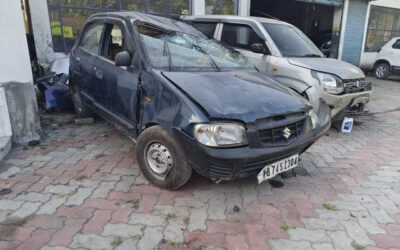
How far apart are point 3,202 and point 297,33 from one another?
5.49 m

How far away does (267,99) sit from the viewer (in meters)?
2.91

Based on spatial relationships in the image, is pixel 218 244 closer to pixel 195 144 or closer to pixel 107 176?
pixel 195 144

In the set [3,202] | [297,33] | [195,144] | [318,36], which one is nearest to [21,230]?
[3,202]

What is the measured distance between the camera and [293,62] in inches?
193

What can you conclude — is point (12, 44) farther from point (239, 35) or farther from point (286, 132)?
point (239, 35)

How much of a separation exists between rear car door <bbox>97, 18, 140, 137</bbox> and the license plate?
1.49 metres

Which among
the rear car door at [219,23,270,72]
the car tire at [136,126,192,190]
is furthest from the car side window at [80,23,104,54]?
the rear car door at [219,23,270,72]

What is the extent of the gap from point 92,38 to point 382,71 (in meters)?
11.9

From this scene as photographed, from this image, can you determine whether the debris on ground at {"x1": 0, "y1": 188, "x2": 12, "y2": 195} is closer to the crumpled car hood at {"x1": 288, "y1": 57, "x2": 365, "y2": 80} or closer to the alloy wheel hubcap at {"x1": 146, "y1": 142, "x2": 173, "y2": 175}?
the alloy wheel hubcap at {"x1": 146, "y1": 142, "x2": 173, "y2": 175}

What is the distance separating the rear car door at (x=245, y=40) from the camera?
5.24 meters

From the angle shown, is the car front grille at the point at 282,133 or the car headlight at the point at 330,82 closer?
the car front grille at the point at 282,133

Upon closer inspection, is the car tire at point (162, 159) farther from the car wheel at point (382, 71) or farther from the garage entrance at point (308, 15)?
the car wheel at point (382, 71)

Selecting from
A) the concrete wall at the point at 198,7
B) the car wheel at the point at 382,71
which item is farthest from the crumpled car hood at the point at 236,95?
the car wheel at the point at 382,71

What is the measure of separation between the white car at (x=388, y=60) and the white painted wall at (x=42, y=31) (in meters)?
11.9
